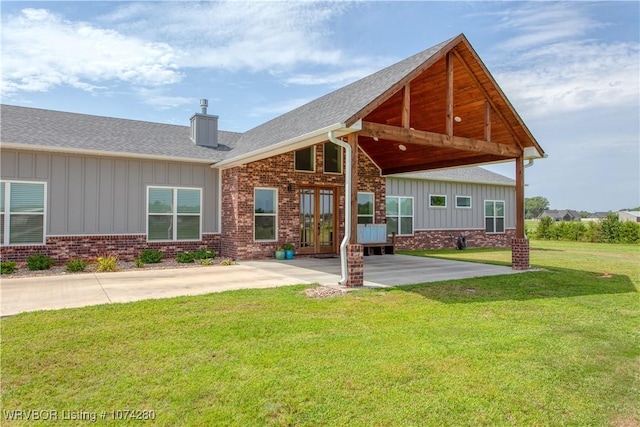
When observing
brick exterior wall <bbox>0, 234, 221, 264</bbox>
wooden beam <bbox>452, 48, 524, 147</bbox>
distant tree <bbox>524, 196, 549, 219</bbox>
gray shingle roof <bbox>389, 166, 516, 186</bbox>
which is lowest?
brick exterior wall <bbox>0, 234, 221, 264</bbox>

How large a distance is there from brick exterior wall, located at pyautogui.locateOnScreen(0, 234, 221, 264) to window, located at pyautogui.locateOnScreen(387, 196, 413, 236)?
25.8ft

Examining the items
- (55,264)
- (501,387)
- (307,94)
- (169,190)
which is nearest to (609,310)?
(501,387)

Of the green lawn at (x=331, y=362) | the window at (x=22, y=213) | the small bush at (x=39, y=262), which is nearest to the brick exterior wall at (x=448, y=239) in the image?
the green lawn at (x=331, y=362)

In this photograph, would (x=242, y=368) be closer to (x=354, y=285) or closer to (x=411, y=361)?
(x=411, y=361)

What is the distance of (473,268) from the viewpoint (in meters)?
10.2

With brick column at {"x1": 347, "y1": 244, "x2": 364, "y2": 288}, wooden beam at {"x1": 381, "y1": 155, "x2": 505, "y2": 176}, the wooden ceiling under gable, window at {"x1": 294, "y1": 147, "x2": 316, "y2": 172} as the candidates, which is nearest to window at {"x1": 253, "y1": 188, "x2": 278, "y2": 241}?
window at {"x1": 294, "y1": 147, "x2": 316, "y2": 172}

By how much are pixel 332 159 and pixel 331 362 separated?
399 inches

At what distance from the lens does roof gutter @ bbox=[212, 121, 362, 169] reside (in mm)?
7246

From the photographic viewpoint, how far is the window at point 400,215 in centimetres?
1603

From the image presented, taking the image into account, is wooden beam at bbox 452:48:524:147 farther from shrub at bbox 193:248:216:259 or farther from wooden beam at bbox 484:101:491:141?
shrub at bbox 193:248:216:259

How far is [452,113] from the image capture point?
9203mm

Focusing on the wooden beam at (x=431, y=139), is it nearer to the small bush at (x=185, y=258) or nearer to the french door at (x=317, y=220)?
the french door at (x=317, y=220)

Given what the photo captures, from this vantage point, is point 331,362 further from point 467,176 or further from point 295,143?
point 467,176

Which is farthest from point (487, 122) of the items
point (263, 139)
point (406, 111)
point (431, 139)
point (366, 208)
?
point (263, 139)
